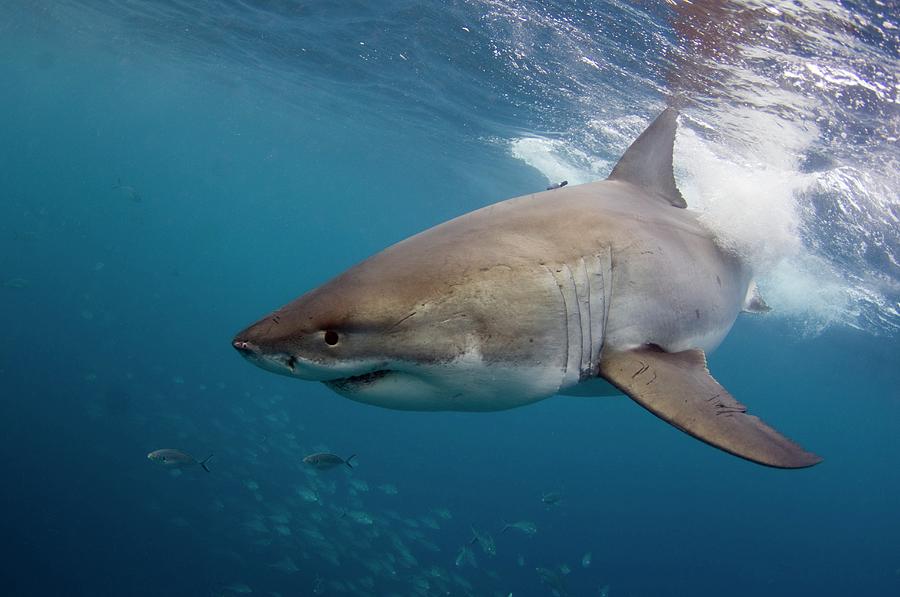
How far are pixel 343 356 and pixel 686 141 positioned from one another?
578 inches

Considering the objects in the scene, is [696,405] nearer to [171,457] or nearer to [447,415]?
[171,457]

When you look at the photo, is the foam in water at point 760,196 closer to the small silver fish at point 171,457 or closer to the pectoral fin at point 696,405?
the pectoral fin at point 696,405

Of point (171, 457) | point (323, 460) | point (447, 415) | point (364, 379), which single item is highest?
point (364, 379)

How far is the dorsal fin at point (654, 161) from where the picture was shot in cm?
437

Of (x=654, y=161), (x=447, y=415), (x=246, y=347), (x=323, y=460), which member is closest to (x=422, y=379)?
(x=246, y=347)

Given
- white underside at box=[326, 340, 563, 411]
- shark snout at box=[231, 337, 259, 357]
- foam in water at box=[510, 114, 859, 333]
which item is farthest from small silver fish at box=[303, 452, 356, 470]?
shark snout at box=[231, 337, 259, 357]

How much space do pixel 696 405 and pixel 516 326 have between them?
787 mm

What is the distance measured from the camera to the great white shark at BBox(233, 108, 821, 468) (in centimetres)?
199

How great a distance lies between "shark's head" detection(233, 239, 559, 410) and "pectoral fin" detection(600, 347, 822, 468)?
41 cm

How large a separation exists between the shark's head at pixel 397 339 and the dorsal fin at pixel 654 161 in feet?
8.47

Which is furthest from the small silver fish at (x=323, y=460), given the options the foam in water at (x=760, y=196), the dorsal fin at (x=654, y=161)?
the foam in water at (x=760, y=196)

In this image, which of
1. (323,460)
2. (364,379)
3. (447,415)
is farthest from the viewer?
(447,415)

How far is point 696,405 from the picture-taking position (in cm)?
219

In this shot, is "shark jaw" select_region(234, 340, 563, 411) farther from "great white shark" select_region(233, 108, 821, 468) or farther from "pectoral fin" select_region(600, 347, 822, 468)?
"pectoral fin" select_region(600, 347, 822, 468)
